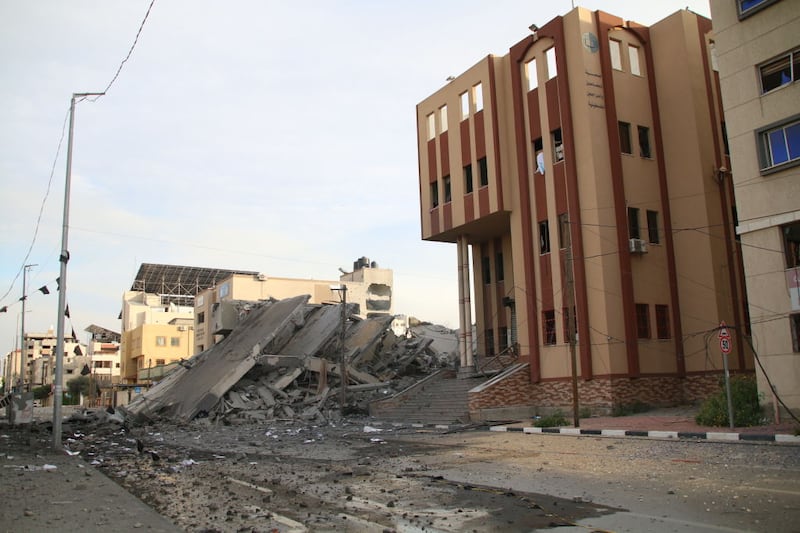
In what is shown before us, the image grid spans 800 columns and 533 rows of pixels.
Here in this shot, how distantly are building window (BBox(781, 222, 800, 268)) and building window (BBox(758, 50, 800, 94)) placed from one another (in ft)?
12.7

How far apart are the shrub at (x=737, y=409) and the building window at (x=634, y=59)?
14.1m

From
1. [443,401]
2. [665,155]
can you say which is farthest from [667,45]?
[443,401]

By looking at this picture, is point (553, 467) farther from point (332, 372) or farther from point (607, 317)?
point (332, 372)

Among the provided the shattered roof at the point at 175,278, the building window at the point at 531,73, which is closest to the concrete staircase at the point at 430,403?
the building window at the point at 531,73

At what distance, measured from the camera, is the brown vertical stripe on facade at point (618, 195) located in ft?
80.3

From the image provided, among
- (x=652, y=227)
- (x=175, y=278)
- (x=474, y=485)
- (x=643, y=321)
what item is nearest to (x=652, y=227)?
(x=652, y=227)

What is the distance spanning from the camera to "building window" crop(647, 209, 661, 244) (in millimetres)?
26406

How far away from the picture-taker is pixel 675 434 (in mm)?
16672

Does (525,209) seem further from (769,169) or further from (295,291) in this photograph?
(295,291)

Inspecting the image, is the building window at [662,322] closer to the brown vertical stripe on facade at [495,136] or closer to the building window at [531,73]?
the brown vertical stripe on facade at [495,136]

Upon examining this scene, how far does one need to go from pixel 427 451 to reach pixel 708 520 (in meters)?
9.54

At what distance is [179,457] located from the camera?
15.7m

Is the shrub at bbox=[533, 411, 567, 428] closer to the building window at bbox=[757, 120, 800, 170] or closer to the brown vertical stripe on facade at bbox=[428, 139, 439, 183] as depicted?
the building window at bbox=[757, 120, 800, 170]

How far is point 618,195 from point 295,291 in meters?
65.3
